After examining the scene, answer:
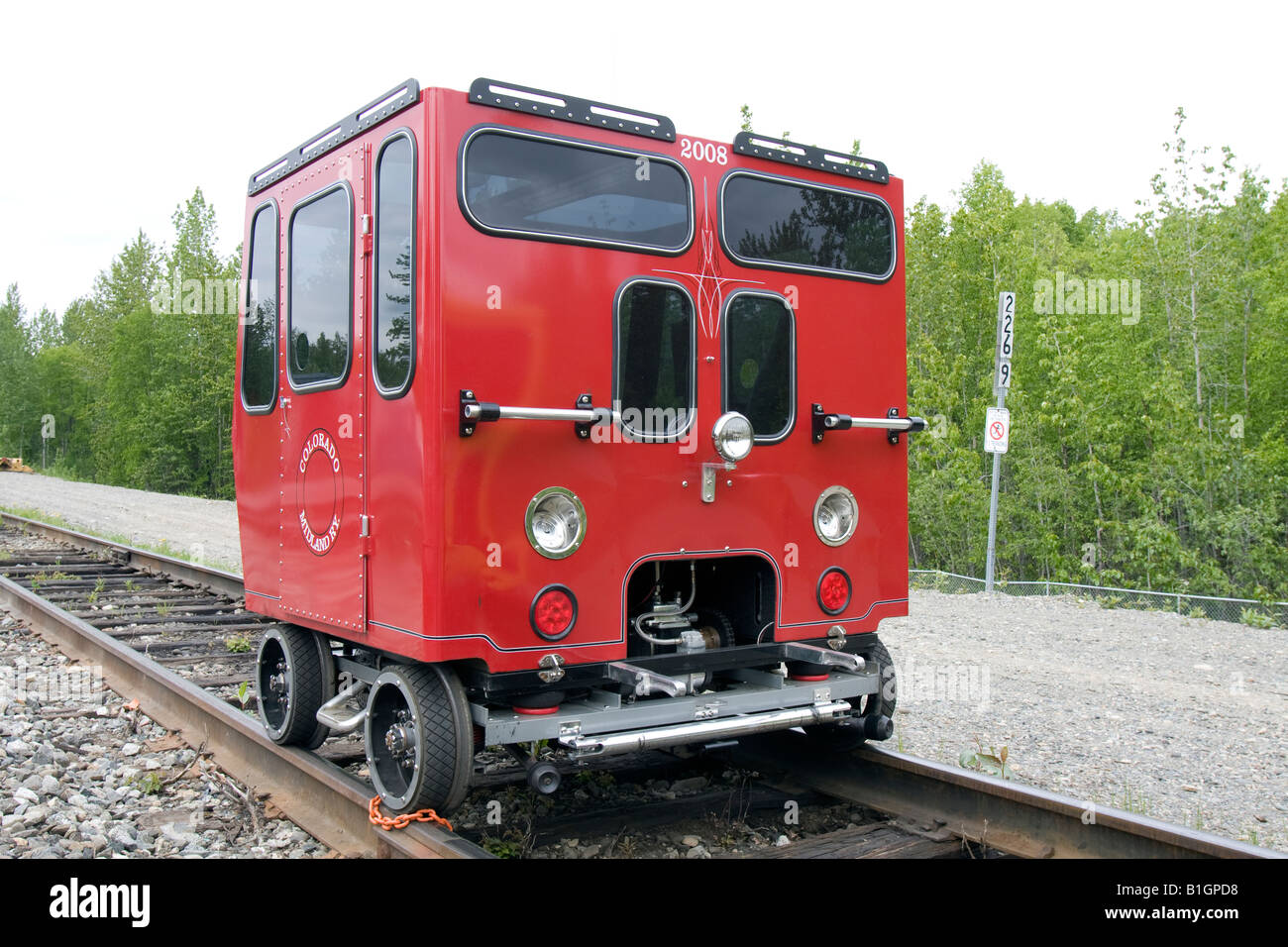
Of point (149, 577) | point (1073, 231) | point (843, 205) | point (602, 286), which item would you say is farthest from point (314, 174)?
point (1073, 231)

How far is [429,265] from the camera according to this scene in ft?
13.5

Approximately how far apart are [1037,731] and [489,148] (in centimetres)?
506

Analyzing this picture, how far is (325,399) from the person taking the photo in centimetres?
502

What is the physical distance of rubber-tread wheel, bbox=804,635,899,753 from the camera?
17.3ft

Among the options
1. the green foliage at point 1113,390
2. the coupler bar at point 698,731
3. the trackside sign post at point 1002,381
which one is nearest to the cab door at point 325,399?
the coupler bar at point 698,731

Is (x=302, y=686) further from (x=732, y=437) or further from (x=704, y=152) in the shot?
(x=704, y=152)

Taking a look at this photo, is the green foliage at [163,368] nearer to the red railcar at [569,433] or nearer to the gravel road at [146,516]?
the gravel road at [146,516]

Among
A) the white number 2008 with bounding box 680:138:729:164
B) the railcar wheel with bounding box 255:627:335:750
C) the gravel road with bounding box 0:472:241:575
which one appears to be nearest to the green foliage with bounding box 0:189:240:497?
the gravel road with bounding box 0:472:241:575

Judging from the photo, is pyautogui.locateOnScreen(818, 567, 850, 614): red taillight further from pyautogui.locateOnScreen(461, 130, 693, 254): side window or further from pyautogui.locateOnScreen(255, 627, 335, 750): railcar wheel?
pyautogui.locateOnScreen(255, 627, 335, 750): railcar wheel

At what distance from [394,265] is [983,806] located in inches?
137

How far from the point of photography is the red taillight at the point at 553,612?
4316mm

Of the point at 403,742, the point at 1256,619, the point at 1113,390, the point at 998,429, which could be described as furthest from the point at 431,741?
the point at 1113,390

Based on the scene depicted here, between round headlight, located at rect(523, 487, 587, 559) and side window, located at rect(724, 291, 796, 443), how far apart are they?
936 millimetres

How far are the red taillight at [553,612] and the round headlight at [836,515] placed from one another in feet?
4.75
